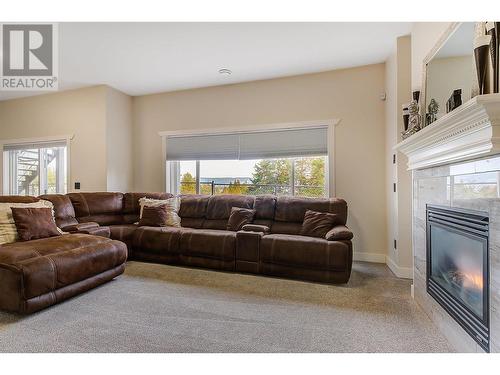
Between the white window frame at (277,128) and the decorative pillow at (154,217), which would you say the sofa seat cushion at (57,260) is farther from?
the white window frame at (277,128)

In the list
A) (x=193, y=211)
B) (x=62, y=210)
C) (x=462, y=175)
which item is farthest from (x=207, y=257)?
(x=462, y=175)

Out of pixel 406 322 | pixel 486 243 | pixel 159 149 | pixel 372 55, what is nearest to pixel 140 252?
pixel 159 149

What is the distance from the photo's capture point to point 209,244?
336 cm

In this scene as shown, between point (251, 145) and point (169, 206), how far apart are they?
163 centimetres

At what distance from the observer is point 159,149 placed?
16.6 feet

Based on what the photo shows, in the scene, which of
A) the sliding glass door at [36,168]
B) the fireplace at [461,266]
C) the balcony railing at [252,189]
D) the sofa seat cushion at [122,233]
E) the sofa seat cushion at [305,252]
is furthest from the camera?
the sliding glass door at [36,168]

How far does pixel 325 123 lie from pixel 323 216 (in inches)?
57.7

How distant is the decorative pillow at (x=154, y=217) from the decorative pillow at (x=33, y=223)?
114 centimetres

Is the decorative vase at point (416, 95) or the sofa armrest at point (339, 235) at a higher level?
the decorative vase at point (416, 95)

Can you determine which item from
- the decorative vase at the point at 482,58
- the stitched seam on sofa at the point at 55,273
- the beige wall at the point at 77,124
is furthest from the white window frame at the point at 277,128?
the stitched seam on sofa at the point at 55,273

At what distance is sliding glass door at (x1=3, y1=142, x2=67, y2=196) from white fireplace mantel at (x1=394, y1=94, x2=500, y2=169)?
5607mm

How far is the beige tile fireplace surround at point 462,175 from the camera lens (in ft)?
4.35

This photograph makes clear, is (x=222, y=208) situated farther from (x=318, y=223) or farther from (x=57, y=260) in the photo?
(x=57, y=260)
